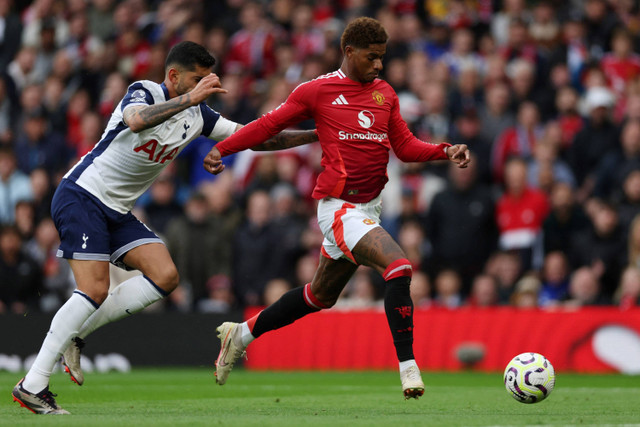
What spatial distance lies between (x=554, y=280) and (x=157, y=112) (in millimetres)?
7819

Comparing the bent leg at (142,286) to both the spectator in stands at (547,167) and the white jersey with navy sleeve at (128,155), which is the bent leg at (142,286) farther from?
the spectator in stands at (547,167)

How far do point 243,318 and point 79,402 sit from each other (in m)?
5.90

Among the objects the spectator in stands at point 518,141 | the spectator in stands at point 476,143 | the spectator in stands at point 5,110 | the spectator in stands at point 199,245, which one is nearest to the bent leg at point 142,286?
the spectator in stands at point 199,245

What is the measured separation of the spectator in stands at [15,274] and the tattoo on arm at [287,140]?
25.3 ft

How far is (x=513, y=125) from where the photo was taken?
1602 cm

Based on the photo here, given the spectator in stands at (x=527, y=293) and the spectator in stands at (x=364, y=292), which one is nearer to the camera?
the spectator in stands at (x=527, y=293)

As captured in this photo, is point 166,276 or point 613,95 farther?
point 613,95

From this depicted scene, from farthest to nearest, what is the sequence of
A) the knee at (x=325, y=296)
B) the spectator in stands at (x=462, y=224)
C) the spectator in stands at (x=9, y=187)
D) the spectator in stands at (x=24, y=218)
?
the spectator in stands at (x=9, y=187) < the spectator in stands at (x=24, y=218) < the spectator in stands at (x=462, y=224) < the knee at (x=325, y=296)

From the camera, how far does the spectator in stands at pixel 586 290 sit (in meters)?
14.1

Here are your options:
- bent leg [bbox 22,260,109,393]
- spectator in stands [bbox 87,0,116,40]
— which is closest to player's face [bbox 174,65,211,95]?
bent leg [bbox 22,260,109,393]

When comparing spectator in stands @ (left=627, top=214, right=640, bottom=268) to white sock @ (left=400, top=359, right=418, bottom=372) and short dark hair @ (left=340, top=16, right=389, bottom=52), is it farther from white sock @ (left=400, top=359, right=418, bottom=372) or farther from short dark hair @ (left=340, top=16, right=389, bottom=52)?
white sock @ (left=400, top=359, right=418, bottom=372)

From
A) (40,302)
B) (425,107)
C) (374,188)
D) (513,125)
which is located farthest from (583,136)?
(40,302)

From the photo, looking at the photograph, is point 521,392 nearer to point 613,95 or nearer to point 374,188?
point 374,188

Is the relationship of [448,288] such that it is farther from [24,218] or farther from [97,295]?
[97,295]
